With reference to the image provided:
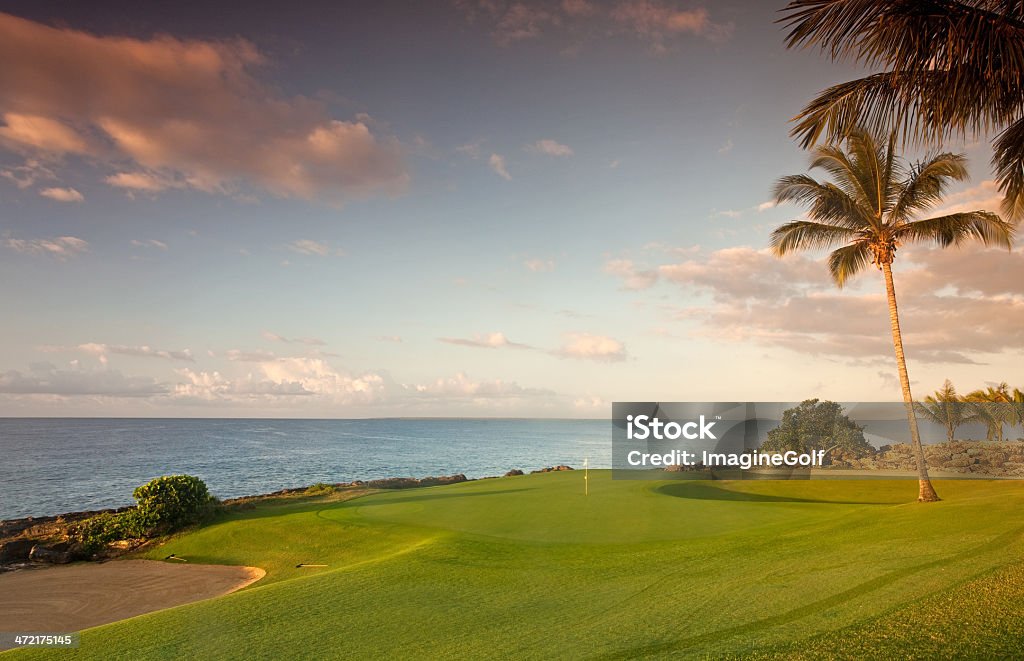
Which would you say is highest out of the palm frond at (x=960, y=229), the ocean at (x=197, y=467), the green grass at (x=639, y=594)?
the palm frond at (x=960, y=229)

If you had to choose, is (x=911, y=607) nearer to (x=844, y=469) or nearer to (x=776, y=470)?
(x=776, y=470)

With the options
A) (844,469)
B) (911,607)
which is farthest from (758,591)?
(844,469)

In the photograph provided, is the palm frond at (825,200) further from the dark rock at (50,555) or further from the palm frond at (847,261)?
the dark rock at (50,555)

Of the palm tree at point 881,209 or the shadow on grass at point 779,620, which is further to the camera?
the palm tree at point 881,209

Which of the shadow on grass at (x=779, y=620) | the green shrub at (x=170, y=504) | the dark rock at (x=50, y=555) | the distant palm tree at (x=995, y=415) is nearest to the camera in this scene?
the shadow on grass at (x=779, y=620)

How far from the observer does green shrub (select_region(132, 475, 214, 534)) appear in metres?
12.7

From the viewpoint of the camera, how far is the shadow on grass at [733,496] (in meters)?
14.4

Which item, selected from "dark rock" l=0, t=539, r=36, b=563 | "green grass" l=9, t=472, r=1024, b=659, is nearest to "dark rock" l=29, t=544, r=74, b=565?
"dark rock" l=0, t=539, r=36, b=563

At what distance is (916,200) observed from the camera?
13883 millimetres

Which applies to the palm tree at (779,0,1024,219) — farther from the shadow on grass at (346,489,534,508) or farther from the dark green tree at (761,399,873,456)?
the dark green tree at (761,399,873,456)

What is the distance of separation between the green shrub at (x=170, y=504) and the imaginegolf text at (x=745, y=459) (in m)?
14.8

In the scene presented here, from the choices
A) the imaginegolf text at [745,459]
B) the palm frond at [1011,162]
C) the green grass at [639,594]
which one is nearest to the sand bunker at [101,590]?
the green grass at [639,594]

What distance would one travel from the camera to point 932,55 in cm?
637

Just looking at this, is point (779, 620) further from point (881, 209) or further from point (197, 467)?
point (197, 467)
